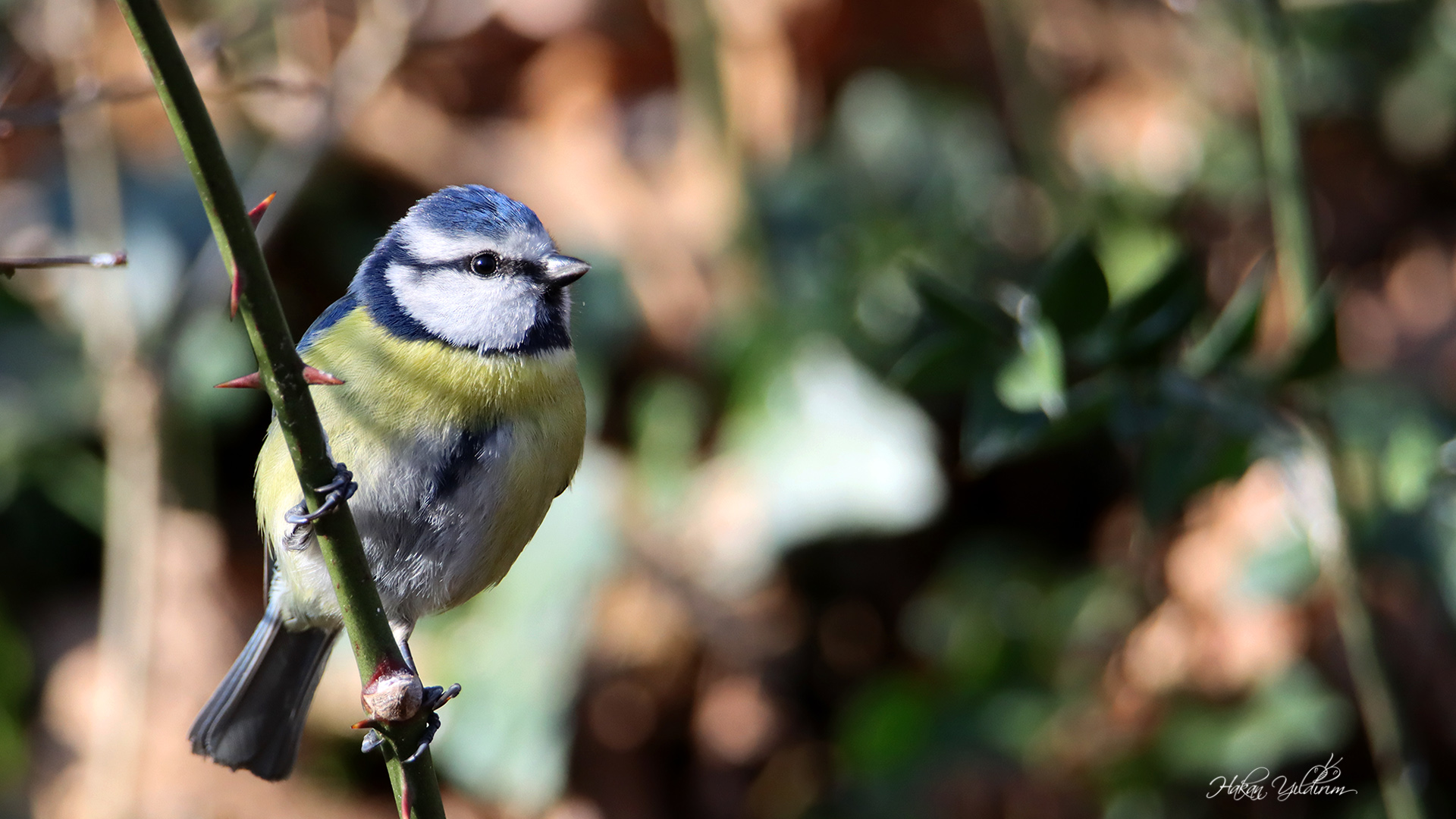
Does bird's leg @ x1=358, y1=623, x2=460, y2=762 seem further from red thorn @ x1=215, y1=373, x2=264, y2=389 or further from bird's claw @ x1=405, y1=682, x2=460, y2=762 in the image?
red thorn @ x1=215, y1=373, x2=264, y2=389

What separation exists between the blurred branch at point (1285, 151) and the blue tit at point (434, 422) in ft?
3.57

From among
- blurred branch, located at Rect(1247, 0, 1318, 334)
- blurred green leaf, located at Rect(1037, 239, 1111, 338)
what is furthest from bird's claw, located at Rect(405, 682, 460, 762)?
blurred branch, located at Rect(1247, 0, 1318, 334)

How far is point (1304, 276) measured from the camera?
187cm

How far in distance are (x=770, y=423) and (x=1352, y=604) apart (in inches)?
58.3

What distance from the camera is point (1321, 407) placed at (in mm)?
1910

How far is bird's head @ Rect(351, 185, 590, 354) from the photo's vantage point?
1659mm

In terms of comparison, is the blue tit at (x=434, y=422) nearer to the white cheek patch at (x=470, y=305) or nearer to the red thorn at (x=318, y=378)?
the white cheek patch at (x=470, y=305)

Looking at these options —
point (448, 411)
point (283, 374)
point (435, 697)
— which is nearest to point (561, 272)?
point (448, 411)

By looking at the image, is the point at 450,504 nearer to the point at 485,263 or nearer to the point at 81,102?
the point at 485,263

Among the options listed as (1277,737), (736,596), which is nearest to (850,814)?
(736,596)

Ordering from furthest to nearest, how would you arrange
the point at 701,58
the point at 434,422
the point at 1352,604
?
the point at 701,58 → the point at 1352,604 → the point at 434,422

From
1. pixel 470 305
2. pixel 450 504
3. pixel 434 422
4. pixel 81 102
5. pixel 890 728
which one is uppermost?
pixel 81 102

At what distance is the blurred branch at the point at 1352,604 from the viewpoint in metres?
1.79

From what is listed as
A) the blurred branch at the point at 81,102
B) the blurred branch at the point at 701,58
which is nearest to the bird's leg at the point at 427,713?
the blurred branch at the point at 81,102
